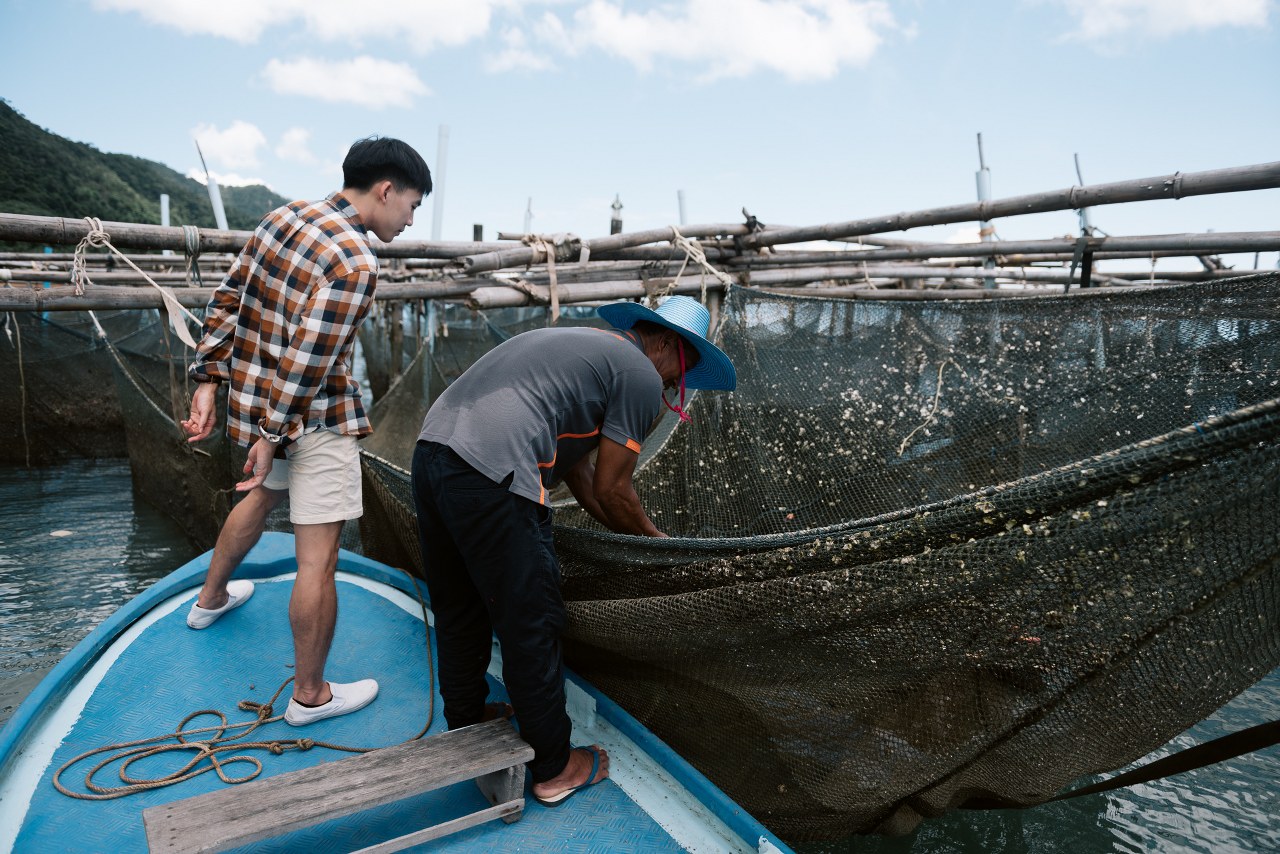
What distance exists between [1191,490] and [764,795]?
4.35 feet

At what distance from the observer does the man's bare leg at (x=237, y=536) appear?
8.06 feet

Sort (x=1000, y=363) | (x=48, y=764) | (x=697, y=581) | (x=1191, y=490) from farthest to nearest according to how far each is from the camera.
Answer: (x=1000, y=363)
(x=48, y=764)
(x=697, y=581)
(x=1191, y=490)

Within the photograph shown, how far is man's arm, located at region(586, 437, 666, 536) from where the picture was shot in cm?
201

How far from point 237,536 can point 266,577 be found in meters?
0.64

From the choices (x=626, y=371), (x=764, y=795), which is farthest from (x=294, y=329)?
(x=764, y=795)

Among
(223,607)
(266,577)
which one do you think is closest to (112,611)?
(266,577)

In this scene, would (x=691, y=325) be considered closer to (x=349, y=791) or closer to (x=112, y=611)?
(x=349, y=791)

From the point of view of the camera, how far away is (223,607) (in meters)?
2.68

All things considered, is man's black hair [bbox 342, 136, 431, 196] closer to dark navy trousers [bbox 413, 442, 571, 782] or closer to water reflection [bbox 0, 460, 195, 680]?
dark navy trousers [bbox 413, 442, 571, 782]

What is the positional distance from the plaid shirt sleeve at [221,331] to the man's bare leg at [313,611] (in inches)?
22.2

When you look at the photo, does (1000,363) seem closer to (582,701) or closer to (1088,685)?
(1088,685)

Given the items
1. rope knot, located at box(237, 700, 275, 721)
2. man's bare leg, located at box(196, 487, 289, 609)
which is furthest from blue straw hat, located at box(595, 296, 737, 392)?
rope knot, located at box(237, 700, 275, 721)

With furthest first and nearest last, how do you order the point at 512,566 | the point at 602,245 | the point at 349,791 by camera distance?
1. the point at 602,245
2. the point at 512,566
3. the point at 349,791

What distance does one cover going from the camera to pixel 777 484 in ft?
10.9
